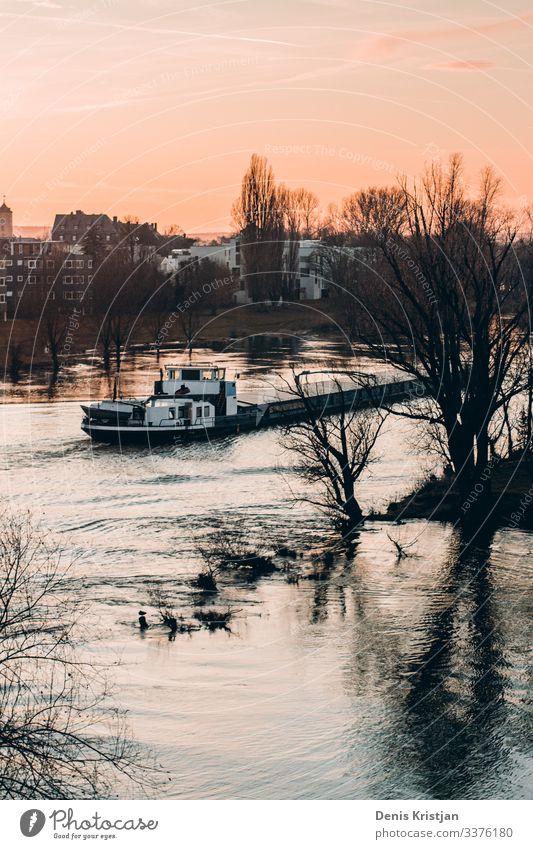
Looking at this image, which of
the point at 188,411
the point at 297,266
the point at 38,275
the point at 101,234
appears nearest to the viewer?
the point at 188,411

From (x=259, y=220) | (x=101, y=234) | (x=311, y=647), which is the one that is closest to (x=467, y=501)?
(x=311, y=647)

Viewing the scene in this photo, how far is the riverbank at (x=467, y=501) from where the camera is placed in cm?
4338

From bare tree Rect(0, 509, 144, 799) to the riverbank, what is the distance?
14752 mm

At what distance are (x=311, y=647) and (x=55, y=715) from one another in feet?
23.3

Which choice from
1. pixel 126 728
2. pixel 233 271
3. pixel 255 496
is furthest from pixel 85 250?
pixel 126 728

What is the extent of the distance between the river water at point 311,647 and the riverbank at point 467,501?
40.5 inches

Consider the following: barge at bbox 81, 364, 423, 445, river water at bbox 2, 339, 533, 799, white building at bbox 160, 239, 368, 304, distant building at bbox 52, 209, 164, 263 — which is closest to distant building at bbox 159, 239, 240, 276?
white building at bbox 160, 239, 368, 304

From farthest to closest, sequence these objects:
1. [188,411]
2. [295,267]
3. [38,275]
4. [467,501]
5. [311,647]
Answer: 1. [38,275]
2. [295,267]
3. [188,411]
4. [467,501]
5. [311,647]

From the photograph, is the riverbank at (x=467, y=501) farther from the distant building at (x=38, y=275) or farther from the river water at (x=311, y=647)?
the distant building at (x=38, y=275)

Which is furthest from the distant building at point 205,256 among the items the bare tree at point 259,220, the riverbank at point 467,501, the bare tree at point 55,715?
the bare tree at point 55,715

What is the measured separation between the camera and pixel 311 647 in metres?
31.1

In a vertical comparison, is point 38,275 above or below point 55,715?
above

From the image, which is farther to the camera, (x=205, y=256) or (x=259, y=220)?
(x=205, y=256)

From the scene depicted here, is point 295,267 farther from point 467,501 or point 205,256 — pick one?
point 467,501
